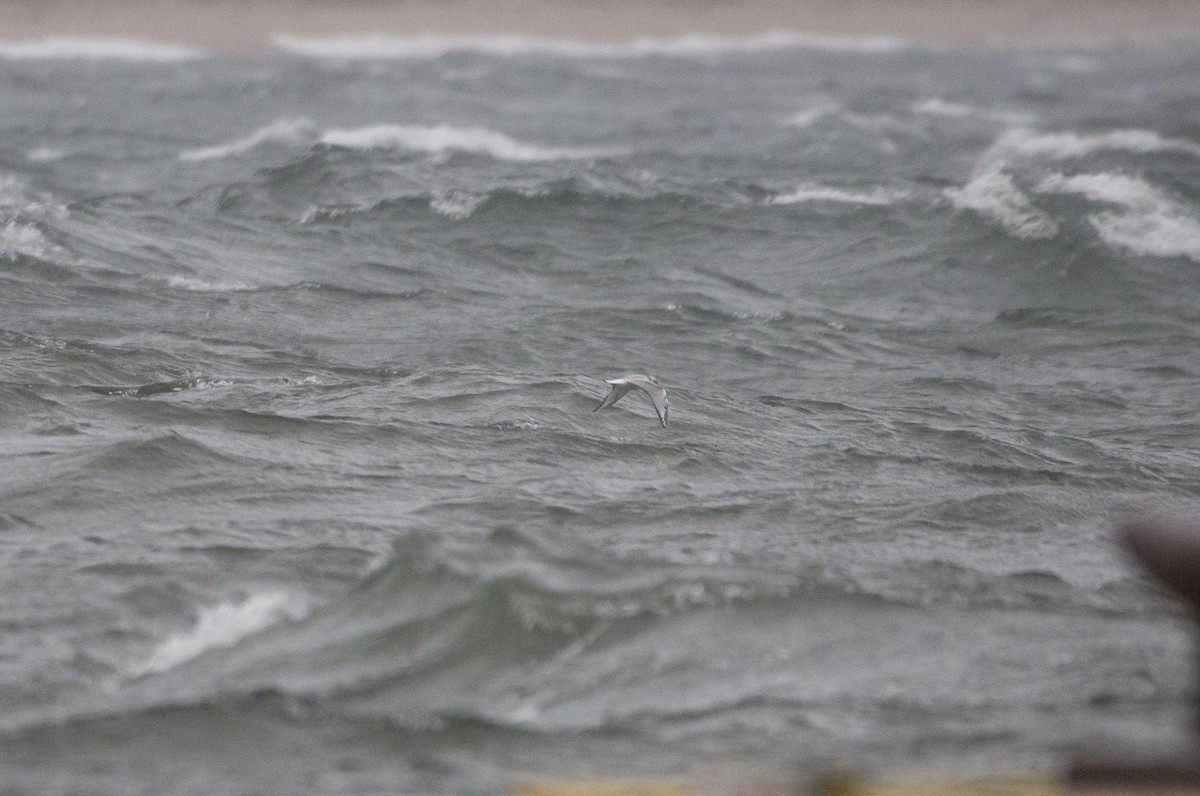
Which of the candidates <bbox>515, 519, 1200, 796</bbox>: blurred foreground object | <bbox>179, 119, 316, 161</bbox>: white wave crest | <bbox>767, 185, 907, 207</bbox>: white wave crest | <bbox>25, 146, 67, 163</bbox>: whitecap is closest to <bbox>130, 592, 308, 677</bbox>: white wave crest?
<bbox>515, 519, 1200, 796</bbox>: blurred foreground object

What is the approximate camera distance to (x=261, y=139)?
30.2m

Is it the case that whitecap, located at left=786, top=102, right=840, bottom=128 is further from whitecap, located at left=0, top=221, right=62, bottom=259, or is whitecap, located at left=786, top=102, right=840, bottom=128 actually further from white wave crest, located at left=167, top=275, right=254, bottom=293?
white wave crest, located at left=167, top=275, right=254, bottom=293

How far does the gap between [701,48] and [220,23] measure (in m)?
21.6

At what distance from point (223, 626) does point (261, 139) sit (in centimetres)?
2379

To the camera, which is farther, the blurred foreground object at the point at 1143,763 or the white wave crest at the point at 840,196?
the white wave crest at the point at 840,196

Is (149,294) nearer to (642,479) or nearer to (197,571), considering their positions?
(642,479)

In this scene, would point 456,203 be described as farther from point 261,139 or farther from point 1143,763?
point 1143,763

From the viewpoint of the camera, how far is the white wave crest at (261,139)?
2786 centimetres

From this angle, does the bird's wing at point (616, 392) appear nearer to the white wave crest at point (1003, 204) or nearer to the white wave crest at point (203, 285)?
the white wave crest at point (203, 285)

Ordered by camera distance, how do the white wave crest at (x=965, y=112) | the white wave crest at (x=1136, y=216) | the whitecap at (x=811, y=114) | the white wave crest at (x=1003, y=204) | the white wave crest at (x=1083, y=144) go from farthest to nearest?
the white wave crest at (x=965, y=112)
the whitecap at (x=811, y=114)
the white wave crest at (x=1083, y=144)
the white wave crest at (x=1003, y=204)
the white wave crest at (x=1136, y=216)

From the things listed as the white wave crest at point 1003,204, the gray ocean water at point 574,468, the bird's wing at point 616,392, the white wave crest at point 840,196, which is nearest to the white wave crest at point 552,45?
the white wave crest at point 840,196

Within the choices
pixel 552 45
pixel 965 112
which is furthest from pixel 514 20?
pixel 965 112

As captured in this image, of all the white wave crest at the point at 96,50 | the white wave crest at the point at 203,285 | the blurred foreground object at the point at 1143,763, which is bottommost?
the white wave crest at the point at 96,50

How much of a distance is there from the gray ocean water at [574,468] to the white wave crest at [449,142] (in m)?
1.90
